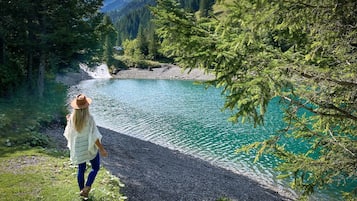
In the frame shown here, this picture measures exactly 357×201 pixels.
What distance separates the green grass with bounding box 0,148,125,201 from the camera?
809cm

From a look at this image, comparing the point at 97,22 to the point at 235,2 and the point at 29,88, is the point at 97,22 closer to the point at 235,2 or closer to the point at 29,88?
the point at 29,88

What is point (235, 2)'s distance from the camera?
558 centimetres

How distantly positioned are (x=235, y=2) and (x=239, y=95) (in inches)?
68.2

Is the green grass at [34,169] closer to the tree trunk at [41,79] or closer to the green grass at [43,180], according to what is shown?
the green grass at [43,180]

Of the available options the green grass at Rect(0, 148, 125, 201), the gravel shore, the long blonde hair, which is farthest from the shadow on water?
the long blonde hair

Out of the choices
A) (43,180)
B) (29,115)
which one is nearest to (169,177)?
(43,180)

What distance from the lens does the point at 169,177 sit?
14.9 metres

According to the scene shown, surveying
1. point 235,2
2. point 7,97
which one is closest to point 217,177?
point 235,2

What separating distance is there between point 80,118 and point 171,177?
8541mm

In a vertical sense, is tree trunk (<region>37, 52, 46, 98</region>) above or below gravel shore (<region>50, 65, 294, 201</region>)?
above

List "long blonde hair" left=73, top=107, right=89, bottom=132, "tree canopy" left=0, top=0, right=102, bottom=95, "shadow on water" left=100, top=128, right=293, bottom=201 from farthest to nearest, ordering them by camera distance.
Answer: "tree canopy" left=0, top=0, right=102, bottom=95 < "shadow on water" left=100, top=128, right=293, bottom=201 < "long blonde hair" left=73, top=107, right=89, bottom=132

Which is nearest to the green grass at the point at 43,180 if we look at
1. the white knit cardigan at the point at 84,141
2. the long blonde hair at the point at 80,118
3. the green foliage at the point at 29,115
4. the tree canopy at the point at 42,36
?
the white knit cardigan at the point at 84,141

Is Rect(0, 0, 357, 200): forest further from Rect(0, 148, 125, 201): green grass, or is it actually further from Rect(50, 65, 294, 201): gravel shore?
Rect(50, 65, 294, 201): gravel shore

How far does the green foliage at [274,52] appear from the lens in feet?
17.1
